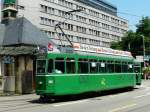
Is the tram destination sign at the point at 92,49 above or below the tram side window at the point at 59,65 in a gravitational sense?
above

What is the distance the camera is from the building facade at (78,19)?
281 ft

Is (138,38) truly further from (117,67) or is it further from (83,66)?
(83,66)

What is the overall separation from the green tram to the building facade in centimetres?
4517

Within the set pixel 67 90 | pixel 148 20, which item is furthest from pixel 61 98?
pixel 148 20

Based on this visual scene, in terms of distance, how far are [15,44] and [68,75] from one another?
1225 cm

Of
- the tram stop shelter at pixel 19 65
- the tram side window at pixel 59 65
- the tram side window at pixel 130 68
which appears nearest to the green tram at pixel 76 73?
the tram side window at pixel 59 65

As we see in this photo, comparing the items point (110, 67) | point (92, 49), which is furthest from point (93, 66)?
point (110, 67)

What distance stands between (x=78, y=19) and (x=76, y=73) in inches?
3154

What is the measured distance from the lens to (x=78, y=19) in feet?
336

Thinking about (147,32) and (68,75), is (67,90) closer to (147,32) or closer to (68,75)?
(68,75)

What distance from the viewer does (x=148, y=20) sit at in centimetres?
8419

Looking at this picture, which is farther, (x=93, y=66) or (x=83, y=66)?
(x=93, y=66)

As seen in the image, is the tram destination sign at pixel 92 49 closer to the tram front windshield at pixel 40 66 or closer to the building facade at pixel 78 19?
the tram front windshield at pixel 40 66

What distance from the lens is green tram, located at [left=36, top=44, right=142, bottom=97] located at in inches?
851
